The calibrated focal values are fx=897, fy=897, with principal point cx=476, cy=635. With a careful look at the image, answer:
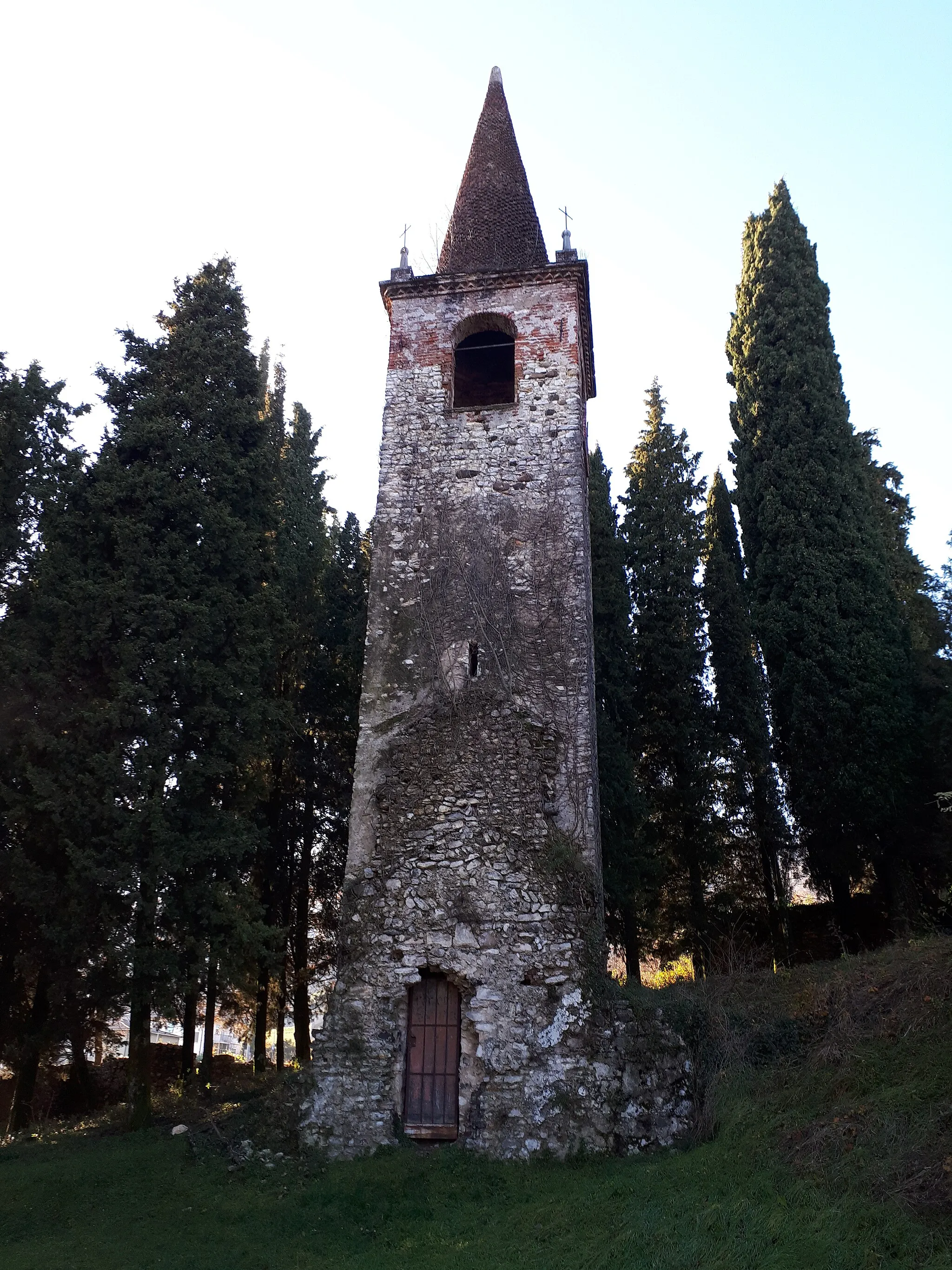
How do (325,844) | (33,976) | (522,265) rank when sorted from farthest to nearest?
(325,844), (522,265), (33,976)

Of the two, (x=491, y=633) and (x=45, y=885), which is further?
(x=491, y=633)

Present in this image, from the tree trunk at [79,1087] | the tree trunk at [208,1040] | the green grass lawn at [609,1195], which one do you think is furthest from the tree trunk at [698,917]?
the tree trunk at [79,1087]

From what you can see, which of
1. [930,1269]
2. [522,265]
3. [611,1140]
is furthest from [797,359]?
[930,1269]

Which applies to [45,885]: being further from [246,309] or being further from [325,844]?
[246,309]

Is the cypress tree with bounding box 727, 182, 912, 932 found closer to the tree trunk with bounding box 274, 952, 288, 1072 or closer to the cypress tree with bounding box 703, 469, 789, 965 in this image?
the cypress tree with bounding box 703, 469, 789, 965

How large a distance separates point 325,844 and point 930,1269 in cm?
1269

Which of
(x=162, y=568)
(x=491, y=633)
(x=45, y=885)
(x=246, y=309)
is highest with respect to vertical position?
(x=246, y=309)

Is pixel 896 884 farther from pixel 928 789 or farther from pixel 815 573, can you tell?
pixel 815 573

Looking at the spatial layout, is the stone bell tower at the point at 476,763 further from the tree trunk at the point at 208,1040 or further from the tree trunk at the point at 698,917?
the tree trunk at the point at 698,917

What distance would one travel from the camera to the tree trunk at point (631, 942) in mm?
15102

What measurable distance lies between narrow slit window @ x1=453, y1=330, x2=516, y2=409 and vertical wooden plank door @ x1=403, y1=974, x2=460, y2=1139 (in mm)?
8563

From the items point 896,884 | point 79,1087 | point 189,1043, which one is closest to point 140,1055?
point 79,1087

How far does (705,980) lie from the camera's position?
10.5 m

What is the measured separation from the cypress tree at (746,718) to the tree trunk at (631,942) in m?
2.27
